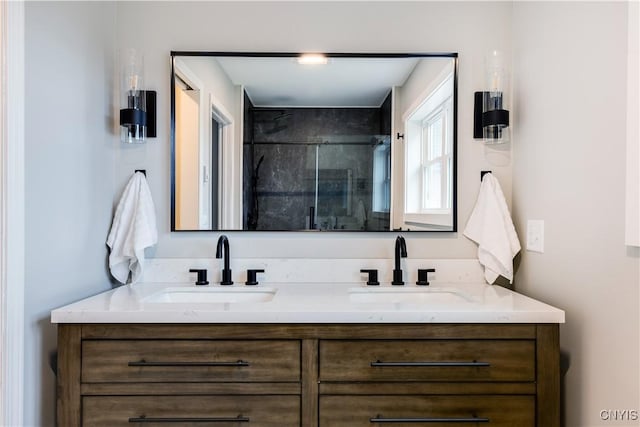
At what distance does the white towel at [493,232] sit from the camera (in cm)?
174

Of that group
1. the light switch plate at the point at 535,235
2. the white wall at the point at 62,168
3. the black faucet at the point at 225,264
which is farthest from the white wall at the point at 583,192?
the white wall at the point at 62,168

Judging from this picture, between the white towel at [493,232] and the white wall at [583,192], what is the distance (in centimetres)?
8

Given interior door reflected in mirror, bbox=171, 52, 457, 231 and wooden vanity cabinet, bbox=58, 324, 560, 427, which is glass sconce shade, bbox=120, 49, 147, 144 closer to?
interior door reflected in mirror, bbox=171, 52, 457, 231

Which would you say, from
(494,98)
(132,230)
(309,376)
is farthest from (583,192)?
(132,230)

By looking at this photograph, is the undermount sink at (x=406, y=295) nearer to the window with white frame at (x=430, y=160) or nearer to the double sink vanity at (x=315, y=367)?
the window with white frame at (x=430, y=160)

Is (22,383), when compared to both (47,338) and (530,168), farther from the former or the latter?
(530,168)

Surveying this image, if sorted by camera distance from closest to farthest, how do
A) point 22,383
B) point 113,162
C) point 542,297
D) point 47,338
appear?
point 22,383, point 47,338, point 542,297, point 113,162

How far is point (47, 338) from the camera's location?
1.37 meters

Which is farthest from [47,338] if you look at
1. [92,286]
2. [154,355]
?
[154,355]

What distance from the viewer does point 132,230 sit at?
1735mm

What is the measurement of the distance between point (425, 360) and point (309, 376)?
14.4 inches

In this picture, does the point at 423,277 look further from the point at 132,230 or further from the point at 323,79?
the point at 132,230

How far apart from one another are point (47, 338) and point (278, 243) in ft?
3.03

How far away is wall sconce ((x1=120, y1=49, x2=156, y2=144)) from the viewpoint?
1.71m
